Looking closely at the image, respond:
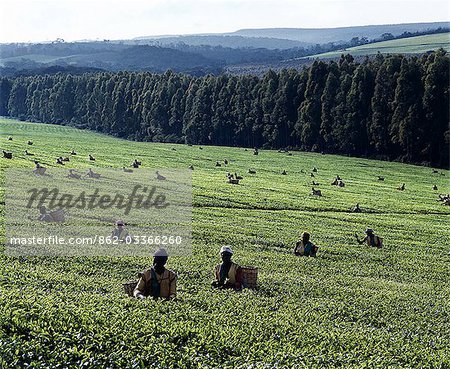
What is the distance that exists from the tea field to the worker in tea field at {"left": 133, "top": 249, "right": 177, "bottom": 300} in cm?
59

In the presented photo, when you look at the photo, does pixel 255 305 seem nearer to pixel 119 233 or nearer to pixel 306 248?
pixel 119 233

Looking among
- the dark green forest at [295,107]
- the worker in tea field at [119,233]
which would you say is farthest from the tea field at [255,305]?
the dark green forest at [295,107]

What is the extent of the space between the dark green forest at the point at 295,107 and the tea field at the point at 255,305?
211 feet

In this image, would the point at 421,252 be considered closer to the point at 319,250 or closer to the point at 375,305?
the point at 319,250

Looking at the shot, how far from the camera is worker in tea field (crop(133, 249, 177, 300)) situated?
63.4ft

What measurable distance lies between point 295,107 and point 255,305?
120 m

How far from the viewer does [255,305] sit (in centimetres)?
1930

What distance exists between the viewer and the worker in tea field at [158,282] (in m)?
19.3

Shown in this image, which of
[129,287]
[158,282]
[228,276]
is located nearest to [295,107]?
[228,276]

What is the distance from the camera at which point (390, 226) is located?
164 ft

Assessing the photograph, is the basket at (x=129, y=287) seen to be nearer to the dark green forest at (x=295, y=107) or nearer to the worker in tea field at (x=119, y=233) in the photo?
the worker in tea field at (x=119, y=233)

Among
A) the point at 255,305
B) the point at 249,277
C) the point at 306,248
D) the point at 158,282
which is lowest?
the point at 306,248

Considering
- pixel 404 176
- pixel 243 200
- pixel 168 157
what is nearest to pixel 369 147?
pixel 404 176

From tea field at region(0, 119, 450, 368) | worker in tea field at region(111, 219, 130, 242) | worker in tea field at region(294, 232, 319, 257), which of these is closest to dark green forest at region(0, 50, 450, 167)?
tea field at region(0, 119, 450, 368)
